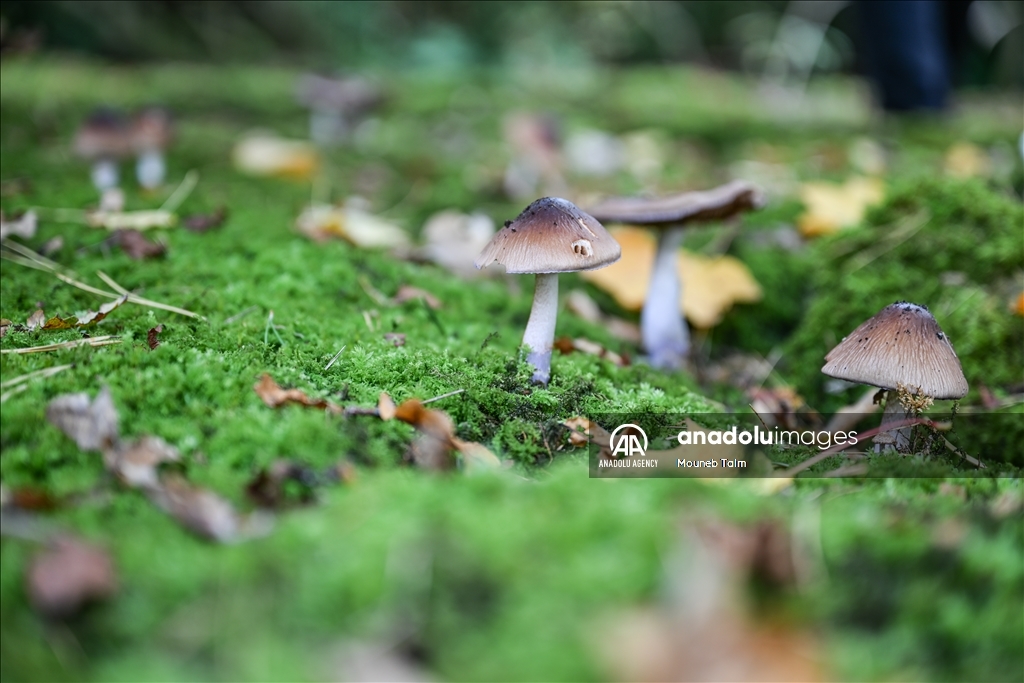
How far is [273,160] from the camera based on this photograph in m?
5.70

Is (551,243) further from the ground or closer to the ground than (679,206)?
closer to the ground

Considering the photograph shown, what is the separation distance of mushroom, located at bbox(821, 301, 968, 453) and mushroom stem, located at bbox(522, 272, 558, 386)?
38.2 inches

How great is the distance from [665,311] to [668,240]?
0.35 meters

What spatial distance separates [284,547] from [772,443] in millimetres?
1697

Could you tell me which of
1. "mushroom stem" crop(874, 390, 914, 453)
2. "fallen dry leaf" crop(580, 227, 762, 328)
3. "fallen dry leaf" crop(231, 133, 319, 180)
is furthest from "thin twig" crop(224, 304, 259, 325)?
"fallen dry leaf" crop(231, 133, 319, 180)

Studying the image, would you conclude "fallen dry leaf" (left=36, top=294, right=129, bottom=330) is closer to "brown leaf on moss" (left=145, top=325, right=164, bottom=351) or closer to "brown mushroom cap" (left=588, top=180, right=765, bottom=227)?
"brown leaf on moss" (left=145, top=325, right=164, bottom=351)

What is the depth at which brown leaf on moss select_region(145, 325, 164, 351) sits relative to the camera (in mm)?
2473

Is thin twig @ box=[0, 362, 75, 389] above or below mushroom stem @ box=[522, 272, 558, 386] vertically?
below

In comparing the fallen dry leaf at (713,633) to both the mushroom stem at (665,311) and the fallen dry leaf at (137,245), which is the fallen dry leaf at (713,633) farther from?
the fallen dry leaf at (137,245)

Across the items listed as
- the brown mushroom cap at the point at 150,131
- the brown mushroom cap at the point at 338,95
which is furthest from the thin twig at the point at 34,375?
the brown mushroom cap at the point at 338,95

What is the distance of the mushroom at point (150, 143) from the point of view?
5.07 m

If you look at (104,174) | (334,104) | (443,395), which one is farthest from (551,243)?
(334,104)

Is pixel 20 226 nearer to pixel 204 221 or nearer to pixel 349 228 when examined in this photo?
pixel 204 221

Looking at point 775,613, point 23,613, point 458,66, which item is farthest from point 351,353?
point 458,66
